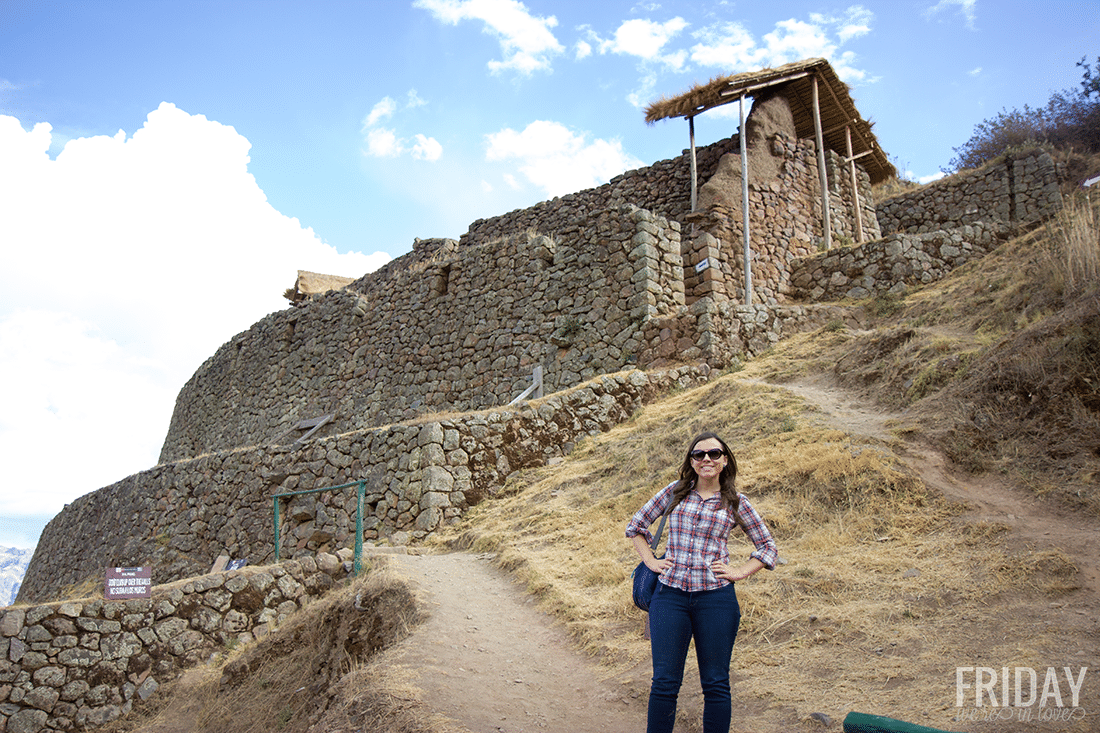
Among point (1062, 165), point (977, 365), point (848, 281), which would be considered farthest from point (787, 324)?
point (1062, 165)

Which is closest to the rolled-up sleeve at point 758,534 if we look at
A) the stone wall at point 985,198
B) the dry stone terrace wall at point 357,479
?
the dry stone terrace wall at point 357,479

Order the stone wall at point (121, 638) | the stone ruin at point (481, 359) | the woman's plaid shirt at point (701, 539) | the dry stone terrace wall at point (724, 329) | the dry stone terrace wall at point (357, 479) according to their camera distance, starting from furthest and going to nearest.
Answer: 1. the dry stone terrace wall at point (724, 329)
2. the dry stone terrace wall at point (357, 479)
3. the stone ruin at point (481, 359)
4. the stone wall at point (121, 638)
5. the woman's plaid shirt at point (701, 539)

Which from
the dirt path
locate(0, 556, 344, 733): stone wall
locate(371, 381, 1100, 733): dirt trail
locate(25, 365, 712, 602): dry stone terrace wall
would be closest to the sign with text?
locate(0, 556, 344, 733): stone wall

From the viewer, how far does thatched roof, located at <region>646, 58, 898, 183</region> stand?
51.5 ft

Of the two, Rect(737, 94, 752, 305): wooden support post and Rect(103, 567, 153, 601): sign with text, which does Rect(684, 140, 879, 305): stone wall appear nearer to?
Rect(737, 94, 752, 305): wooden support post

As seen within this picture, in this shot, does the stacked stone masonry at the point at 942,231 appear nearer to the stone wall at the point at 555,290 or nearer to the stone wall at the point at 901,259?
the stone wall at the point at 901,259

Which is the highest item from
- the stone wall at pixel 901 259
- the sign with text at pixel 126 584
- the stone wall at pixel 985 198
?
the stone wall at pixel 985 198

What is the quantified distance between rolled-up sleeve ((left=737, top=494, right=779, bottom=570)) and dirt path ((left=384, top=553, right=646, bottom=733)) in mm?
1515

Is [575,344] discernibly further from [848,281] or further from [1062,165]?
[1062,165]

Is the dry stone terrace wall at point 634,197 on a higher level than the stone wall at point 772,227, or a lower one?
higher

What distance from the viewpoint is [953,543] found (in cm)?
570

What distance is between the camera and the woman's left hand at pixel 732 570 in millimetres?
3646

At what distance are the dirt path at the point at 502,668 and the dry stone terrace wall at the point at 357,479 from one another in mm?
3327

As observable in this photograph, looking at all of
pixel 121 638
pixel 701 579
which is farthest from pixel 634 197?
pixel 701 579
